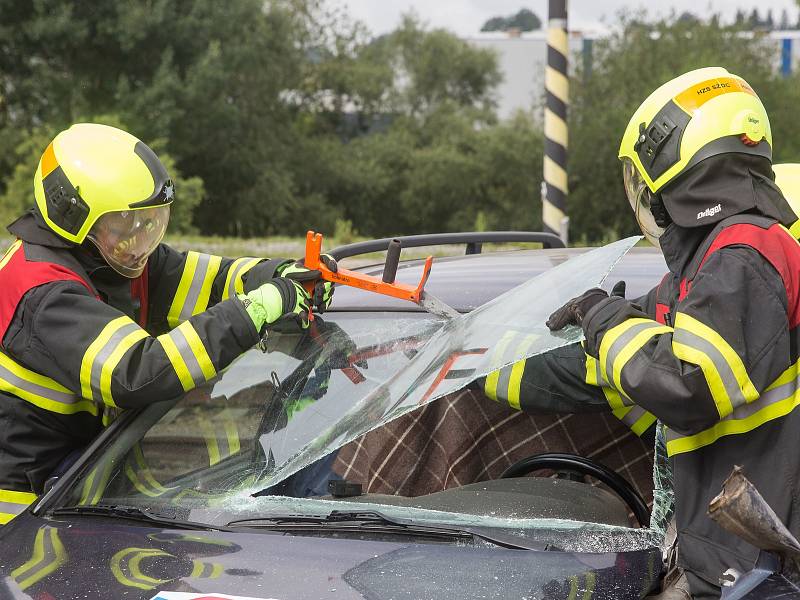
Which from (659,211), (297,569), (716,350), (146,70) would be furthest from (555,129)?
(146,70)

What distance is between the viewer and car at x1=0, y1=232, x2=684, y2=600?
67.8 inches

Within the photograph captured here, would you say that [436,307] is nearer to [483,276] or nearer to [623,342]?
[483,276]

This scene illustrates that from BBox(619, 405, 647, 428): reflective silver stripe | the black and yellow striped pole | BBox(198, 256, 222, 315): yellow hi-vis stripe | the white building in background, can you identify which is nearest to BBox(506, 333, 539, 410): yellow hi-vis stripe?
BBox(619, 405, 647, 428): reflective silver stripe

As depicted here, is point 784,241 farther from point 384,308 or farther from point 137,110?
point 137,110

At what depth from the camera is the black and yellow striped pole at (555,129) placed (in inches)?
308

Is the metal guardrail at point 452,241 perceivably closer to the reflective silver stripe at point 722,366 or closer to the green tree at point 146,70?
the reflective silver stripe at point 722,366

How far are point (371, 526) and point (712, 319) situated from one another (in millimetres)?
703

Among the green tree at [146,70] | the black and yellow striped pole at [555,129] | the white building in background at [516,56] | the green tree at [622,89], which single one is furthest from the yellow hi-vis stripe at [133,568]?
the white building in background at [516,56]

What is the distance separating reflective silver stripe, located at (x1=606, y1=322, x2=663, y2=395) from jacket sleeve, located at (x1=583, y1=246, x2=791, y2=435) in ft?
0.04

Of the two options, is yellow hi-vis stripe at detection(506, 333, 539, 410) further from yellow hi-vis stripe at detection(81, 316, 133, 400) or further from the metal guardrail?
yellow hi-vis stripe at detection(81, 316, 133, 400)

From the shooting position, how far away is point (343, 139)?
109 ft

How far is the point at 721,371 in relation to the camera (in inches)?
68.4

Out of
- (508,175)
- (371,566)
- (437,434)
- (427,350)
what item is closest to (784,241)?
(427,350)

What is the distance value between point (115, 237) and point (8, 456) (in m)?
0.58
